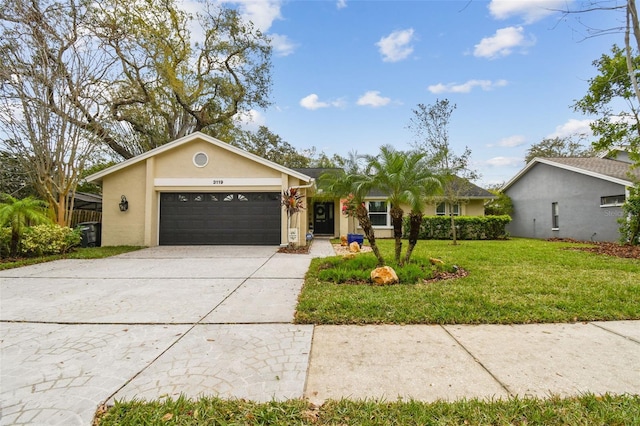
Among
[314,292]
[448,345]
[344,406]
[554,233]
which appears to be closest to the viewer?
[344,406]

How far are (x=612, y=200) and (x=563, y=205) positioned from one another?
252 cm

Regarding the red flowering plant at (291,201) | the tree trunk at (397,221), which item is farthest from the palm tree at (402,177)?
the red flowering plant at (291,201)

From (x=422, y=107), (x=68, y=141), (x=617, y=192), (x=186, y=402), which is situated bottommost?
(x=186, y=402)

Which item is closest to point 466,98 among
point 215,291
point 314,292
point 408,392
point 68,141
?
point 314,292

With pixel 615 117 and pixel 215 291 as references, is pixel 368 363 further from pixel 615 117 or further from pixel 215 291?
pixel 615 117

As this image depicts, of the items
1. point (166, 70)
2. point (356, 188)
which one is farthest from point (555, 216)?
point (166, 70)

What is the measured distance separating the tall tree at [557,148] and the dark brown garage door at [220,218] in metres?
29.0

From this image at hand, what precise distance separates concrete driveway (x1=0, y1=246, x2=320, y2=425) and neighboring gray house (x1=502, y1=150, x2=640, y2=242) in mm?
15330

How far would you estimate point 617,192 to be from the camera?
13375mm

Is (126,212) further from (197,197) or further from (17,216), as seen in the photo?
(17,216)

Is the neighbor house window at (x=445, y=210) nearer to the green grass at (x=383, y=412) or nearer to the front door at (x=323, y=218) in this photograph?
the front door at (x=323, y=218)

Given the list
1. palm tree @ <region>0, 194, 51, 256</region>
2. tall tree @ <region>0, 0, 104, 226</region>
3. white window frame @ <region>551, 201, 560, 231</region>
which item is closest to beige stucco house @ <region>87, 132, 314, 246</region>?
tall tree @ <region>0, 0, 104, 226</region>

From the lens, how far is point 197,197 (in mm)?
13008

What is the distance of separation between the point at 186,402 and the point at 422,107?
1460 cm
